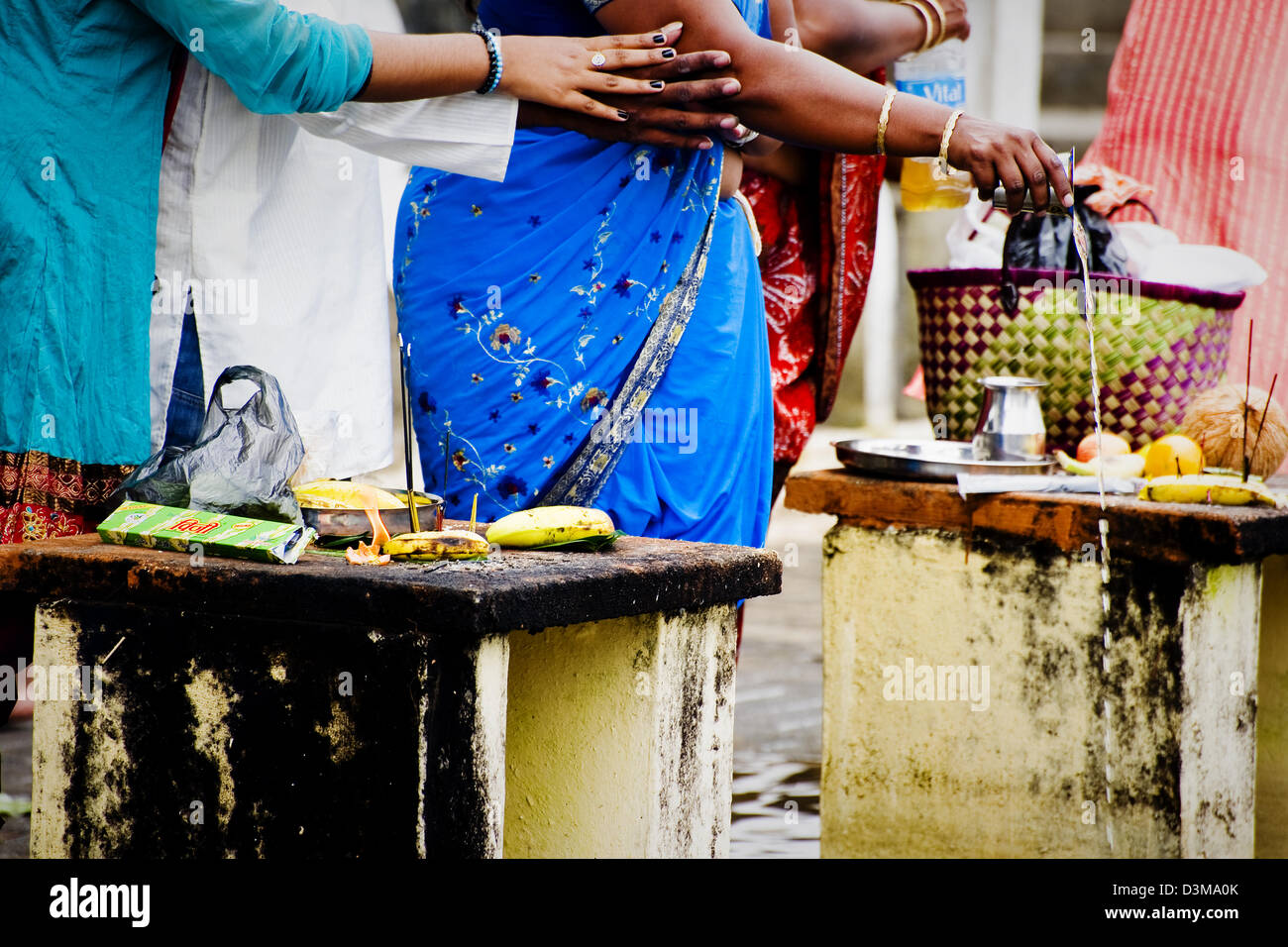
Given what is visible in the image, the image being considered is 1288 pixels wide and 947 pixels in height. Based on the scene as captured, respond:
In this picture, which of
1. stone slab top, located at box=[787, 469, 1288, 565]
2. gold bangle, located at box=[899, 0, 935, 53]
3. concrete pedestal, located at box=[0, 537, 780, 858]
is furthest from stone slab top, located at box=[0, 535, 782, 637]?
gold bangle, located at box=[899, 0, 935, 53]

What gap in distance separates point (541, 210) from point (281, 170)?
1.42ft

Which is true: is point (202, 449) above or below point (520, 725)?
above

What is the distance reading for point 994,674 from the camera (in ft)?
8.87

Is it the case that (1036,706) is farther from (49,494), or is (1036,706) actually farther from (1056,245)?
(49,494)

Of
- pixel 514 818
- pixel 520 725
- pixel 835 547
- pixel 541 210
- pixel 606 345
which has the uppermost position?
pixel 541 210

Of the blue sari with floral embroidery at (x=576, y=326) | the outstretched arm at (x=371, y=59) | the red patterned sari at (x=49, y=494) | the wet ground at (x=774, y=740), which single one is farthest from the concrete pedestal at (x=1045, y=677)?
the red patterned sari at (x=49, y=494)

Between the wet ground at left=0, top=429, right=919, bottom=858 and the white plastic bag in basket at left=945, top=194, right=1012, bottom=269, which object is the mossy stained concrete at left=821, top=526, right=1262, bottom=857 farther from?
the white plastic bag in basket at left=945, top=194, right=1012, bottom=269

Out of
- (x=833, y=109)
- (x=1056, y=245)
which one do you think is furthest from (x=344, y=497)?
(x=1056, y=245)

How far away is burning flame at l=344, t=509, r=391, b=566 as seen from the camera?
5.66 ft

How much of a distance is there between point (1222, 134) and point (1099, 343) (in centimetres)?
137

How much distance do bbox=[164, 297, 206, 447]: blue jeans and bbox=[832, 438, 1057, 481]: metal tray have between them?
1.29 metres

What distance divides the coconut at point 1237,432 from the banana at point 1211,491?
0.83 feet

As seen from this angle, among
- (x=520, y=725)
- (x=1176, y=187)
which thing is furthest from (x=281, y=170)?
(x=1176, y=187)

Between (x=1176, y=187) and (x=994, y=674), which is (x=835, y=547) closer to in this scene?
(x=994, y=674)
